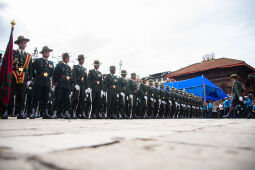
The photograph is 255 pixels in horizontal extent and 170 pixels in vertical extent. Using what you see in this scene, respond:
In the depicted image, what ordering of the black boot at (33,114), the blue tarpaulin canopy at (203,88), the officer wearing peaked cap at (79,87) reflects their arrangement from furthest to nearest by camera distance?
the blue tarpaulin canopy at (203,88) < the officer wearing peaked cap at (79,87) < the black boot at (33,114)

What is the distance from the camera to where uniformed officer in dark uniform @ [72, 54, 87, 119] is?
5.72 meters

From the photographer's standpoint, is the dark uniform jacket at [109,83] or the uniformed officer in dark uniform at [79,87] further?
the dark uniform jacket at [109,83]

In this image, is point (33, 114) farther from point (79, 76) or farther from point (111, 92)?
point (111, 92)

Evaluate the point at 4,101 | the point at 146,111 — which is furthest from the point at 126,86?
the point at 4,101

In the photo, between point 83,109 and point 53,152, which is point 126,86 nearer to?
point 83,109

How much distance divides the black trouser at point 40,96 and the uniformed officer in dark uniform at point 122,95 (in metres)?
3.31

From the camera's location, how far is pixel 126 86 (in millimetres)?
8219

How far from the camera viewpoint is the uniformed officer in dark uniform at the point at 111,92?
7139 millimetres

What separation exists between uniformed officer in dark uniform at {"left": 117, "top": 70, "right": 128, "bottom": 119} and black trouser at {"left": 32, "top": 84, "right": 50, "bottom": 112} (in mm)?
3308

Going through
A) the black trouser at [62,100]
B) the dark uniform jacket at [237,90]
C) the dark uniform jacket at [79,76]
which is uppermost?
the dark uniform jacket at [79,76]

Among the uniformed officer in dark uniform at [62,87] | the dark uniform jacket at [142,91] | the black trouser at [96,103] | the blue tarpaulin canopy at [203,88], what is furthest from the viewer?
the blue tarpaulin canopy at [203,88]

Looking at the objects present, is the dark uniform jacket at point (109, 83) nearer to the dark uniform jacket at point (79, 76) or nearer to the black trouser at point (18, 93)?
the dark uniform jacket at point (79, 76)

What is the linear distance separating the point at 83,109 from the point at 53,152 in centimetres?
542

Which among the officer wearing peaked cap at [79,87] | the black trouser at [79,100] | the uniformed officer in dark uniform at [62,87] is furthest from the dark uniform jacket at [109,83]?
the uniformed officer in dark uniform at [62,87]
